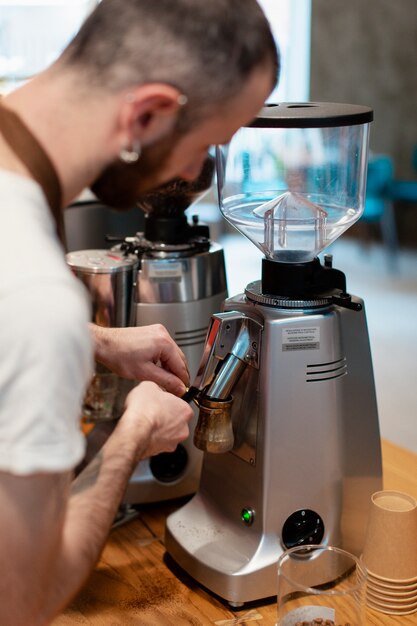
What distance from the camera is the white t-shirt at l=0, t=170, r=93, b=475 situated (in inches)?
26.4

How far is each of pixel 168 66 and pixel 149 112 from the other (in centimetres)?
4

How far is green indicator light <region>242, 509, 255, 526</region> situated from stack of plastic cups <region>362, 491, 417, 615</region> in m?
0.16

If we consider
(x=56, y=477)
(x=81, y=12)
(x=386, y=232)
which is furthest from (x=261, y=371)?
(x=81, y=12)

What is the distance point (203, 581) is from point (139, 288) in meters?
0.49

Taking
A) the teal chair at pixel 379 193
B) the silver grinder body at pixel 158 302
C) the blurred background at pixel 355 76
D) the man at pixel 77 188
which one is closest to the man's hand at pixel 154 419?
the man at pixel 77 188

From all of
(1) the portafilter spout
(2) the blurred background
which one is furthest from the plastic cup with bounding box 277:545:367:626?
(2) the blurred background

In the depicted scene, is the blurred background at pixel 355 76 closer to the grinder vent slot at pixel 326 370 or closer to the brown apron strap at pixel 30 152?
the grinder vent slot at pixel 326 370

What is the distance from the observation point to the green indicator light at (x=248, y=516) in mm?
1211

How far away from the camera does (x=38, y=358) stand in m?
0.67

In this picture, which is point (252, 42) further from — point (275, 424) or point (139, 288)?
point (139, 288)

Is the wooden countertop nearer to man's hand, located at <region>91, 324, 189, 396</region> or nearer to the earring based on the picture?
man's hand, located at <region>91, 324, 189, 396</region>

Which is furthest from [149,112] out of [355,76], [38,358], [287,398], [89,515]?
[355,76]

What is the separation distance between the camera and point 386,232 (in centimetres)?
619

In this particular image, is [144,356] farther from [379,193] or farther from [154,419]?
[379,193]
